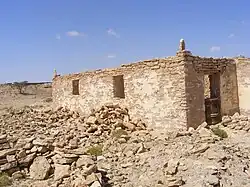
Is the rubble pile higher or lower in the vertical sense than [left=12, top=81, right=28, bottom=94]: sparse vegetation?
lower

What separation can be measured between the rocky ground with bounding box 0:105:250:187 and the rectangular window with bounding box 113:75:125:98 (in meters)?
2.52

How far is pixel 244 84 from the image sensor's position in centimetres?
1321

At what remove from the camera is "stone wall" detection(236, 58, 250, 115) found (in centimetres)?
1316

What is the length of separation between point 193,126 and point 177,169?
3.76m

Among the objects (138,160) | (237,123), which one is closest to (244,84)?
(237,123)

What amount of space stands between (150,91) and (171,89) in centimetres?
104

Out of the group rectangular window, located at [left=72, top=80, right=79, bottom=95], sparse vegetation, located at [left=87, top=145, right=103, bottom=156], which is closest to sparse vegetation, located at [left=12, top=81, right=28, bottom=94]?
rectangular window, located at [left=72, top=80, right=79, bottom=95]

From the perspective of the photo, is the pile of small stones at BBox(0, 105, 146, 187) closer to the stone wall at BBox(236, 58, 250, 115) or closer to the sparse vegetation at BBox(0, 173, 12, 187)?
the sparse vegetation at BBox(0, 173, 12, 187)

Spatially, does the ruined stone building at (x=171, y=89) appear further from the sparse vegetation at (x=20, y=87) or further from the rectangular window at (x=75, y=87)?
the sparse vegetation at (x=20, y=87)

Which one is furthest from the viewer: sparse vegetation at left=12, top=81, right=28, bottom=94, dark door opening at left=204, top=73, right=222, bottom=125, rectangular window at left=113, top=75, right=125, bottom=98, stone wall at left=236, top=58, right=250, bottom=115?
sparse vegetation at left=12, top=81, right=28, bottom=94

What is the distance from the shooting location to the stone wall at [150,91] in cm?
1125

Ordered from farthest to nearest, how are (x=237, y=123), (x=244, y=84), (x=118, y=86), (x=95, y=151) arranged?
(x=118, y=86)
(x=244, y=84)
(x=237, y=123)
(x=95, y=151)

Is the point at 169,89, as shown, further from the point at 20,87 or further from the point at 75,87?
the point at 20,87

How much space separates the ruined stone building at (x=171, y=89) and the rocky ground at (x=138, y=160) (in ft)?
2.48
